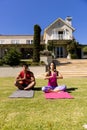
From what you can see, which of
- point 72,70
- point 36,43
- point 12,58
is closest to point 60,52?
point 36,43

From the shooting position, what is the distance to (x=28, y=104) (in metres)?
7.30

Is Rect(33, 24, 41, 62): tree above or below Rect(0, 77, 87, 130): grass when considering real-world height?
above

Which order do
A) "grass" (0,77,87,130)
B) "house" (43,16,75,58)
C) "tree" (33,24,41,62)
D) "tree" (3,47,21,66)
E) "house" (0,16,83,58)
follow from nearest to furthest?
"grass" (0,77,87,130) → "tree" (3,47,21,66) → "tree" (33,24,41,62) → "house" (0,16,83,58) → "house" (43,16,75,58)

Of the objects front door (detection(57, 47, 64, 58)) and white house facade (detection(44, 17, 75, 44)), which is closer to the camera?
front door (detection(57, 47, 64, 58))

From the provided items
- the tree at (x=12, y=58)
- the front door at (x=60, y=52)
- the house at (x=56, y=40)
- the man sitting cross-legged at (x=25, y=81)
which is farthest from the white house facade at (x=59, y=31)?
the man sitting cross-legged at (x=25, y=81)

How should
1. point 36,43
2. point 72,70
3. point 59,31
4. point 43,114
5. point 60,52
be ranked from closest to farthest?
point 43,114, point 72,70, point 36,43, point 60,52, point 59,31

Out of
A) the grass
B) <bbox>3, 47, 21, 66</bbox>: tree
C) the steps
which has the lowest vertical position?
the steps

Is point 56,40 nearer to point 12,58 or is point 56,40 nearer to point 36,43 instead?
point 36,43

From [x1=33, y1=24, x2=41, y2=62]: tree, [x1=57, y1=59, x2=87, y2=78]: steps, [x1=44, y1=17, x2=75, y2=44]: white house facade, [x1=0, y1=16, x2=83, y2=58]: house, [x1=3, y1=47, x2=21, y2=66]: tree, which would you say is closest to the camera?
[x1=57, y1=59, x2=87, y2=78]: steps

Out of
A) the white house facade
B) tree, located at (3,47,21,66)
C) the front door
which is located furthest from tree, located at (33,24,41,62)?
the white house facade

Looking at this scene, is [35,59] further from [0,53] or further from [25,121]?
[25,121]

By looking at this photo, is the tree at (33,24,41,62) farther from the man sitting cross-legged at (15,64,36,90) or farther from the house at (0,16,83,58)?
the man sitting cross-legged at (15,64,36,90)

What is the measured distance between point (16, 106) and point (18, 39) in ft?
150

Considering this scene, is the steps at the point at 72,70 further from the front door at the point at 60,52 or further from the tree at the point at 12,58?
the front door at the point at 60,52
